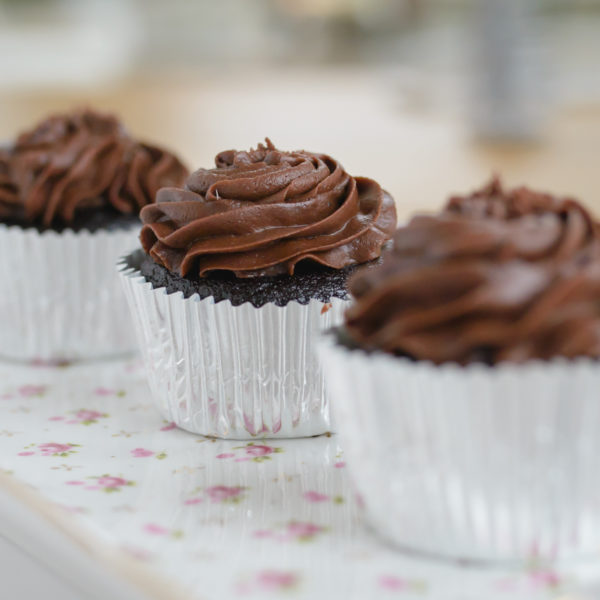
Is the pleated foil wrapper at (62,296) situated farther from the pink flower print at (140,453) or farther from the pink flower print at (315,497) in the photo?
the pink flower print at (315,497)

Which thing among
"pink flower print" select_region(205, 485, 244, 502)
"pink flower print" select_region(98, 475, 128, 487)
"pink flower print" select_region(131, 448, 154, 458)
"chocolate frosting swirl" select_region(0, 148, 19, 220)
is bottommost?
"pink flower print" select_region(131, 448, 154, 458)

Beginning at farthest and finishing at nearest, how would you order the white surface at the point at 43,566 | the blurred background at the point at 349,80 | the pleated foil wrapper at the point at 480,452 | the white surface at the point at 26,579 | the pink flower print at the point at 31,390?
the blurred background at the point at 349,80, the pink flower print at the point at 31,390, the white surface at the point at 26,579, the white surface at the point at 43,566, the pleated foil wrapper at the point at 480,452

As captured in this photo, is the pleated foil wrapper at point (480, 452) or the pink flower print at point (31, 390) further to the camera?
the pink flower print at point (31, 390)

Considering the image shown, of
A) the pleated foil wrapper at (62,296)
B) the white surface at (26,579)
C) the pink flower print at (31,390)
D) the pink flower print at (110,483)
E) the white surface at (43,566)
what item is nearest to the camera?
the white surface at (43,566)

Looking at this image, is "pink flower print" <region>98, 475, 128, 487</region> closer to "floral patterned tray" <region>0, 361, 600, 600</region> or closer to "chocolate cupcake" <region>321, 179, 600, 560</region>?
"floral patterned tray" <region>0, 361, 600, 600</region>

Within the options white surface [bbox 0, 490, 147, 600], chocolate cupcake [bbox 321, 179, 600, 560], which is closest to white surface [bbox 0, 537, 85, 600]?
white surface [bbox 0, 490, 147, 600]

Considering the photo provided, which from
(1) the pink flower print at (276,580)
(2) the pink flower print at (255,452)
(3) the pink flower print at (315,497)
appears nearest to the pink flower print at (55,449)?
(2) the pink flower print at (255,452)
